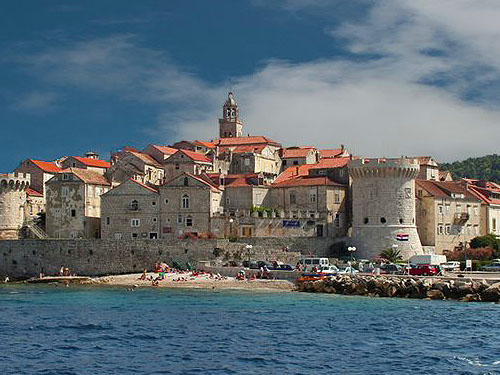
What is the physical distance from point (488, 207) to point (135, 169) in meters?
34.0

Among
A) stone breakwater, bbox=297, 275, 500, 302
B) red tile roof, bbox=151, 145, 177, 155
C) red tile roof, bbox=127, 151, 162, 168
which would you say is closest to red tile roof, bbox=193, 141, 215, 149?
red tile roof, bbox=151, 145, 177, 155

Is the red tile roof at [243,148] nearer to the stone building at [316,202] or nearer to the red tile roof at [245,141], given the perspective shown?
the red tile roof at [245,141]

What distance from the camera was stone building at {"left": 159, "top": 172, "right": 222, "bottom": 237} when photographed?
6944cm

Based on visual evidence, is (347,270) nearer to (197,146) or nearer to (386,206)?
(386,206)

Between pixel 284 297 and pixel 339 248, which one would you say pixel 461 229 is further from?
pixel 284 297

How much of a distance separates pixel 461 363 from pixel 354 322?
10136mm

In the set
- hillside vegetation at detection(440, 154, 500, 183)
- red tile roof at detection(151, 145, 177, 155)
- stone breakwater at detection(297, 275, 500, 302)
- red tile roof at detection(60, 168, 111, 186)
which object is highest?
hillside vegetation at detection(440, 154, 500, 183)

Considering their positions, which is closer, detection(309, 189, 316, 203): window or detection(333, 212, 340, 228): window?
detection(333, 212, 340, 228): window

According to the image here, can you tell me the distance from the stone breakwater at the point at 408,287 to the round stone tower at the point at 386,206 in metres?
11.0

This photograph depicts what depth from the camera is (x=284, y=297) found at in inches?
1983

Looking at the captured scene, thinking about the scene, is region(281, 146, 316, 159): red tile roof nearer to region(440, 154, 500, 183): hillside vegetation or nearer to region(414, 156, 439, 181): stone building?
region(414, 156, 439, 181): stone building

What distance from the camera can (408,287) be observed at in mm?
50625

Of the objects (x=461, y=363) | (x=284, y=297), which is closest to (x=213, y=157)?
(x=284, y=297)

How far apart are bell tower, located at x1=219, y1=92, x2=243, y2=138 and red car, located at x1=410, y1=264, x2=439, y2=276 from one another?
178 ft
